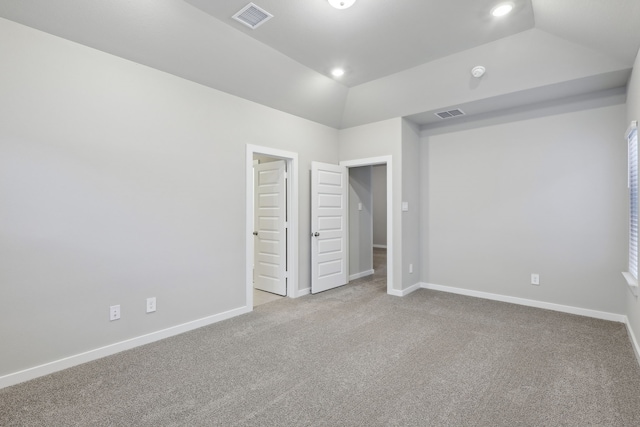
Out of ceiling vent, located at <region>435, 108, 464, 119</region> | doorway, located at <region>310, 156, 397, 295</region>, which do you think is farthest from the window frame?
doorway, located at <region>310, 156, 397, 295</region>

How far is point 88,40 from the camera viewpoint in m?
2.61

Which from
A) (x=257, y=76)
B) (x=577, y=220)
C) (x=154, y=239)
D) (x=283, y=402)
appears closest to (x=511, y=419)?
(x=283, y=402)

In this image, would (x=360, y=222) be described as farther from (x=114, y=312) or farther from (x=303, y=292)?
(x=114, y=312)

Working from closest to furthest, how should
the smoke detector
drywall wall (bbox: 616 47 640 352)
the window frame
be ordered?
1. drywall wall (bbox: 616 47 640 352)
2. the window frame
3. the smoke detector

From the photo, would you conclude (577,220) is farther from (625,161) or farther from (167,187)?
(167,187)

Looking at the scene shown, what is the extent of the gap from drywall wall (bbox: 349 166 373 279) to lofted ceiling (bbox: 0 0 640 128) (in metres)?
1.86

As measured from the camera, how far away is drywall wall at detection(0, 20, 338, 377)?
7.69 feet

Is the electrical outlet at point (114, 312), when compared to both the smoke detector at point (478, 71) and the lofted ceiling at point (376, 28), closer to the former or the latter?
the lofted ceiling at point (376, 28)

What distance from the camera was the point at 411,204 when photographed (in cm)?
484

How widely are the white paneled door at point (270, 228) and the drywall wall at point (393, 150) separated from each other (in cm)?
143

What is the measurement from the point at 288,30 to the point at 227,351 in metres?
3.18

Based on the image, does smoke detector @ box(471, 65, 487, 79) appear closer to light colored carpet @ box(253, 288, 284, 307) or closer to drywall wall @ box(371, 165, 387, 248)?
light colored carpet @ box(253, 288, 284, 307)

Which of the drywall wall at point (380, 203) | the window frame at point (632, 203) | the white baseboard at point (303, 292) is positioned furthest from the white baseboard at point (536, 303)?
the drywall wall at point (380, 203)

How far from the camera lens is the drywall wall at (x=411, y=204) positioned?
184 inches
